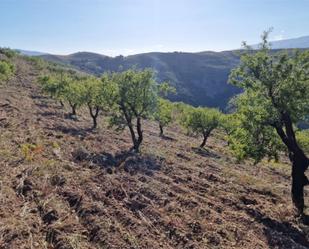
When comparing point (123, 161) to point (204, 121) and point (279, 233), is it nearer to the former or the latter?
point (279, 233)

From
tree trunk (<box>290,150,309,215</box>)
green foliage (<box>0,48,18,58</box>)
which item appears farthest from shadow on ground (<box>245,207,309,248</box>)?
green foliage (<box>0,48,18,58</box>)

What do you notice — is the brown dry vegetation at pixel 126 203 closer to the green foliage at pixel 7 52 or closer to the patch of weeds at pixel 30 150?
the patch of weeds at pixel 30 150

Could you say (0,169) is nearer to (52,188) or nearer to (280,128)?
(52,188)

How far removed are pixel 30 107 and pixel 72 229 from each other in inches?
1867

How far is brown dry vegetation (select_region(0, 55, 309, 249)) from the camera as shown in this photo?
16.4 m

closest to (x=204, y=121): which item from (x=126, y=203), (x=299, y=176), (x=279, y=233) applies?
(x=299, y=176)

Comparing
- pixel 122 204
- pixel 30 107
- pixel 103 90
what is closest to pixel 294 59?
pixel 122 204

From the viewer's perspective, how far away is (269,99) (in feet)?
74.7

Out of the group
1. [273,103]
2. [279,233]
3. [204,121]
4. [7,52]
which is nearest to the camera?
[279,233]

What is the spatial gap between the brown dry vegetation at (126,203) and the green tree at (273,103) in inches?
131

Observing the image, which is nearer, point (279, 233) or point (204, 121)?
point (279, 233)

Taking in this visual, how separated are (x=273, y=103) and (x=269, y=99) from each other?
364mm

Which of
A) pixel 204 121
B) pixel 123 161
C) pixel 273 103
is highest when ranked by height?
pixel 273 103

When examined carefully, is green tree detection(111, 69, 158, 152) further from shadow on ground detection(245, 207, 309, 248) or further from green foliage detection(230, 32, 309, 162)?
shadow on ground detection(245, 207, 309, 248)
